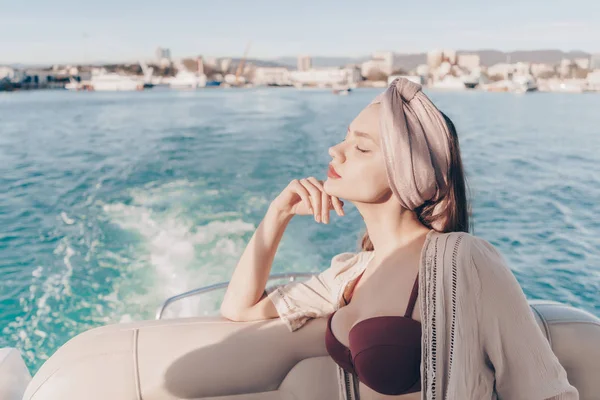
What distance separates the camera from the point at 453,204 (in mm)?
1226

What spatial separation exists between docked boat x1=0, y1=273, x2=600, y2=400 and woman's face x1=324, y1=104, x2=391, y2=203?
48 cm

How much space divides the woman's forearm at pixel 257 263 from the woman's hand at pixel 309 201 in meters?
0.04

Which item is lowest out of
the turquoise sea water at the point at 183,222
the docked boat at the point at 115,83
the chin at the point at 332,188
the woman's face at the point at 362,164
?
the turquoise sea water at the point at 183,222

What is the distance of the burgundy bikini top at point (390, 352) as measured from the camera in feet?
3.74

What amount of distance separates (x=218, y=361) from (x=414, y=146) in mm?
824

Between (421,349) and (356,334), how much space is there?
16 centimetres

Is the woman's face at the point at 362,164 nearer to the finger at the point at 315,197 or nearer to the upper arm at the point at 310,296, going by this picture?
the finger at the point at 315,197

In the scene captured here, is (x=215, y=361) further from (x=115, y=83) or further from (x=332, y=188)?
(x=115, y=83)

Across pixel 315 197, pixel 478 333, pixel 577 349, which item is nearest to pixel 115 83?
pixel 315 197

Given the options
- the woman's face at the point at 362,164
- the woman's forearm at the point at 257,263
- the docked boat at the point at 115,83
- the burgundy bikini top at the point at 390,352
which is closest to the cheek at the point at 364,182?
the woman's face at the point at 362,164

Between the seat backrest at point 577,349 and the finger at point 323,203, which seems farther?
the seat backrest at point 577,349

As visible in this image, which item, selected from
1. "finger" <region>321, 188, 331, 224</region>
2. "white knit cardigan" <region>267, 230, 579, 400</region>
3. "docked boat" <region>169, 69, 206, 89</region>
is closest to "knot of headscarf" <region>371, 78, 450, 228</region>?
"white knit cardigan" <region>267, 230, 579, 400</region>

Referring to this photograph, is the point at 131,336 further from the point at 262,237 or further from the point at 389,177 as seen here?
the point at 389,177

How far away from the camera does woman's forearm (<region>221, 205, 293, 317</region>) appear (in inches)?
60.2
